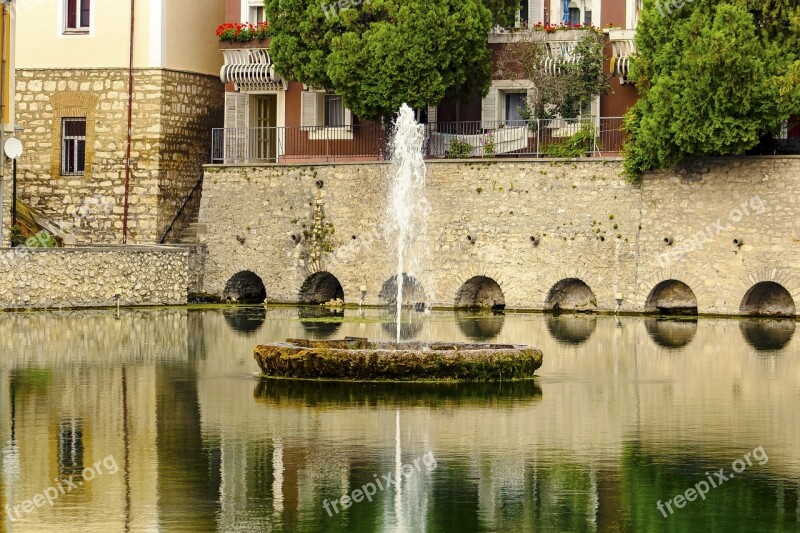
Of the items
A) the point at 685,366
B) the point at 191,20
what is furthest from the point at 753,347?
the point at 191,20

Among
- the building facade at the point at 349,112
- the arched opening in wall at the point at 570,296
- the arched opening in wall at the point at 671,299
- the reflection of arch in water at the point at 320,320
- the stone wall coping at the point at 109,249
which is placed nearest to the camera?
the reflection of arch in water at the point at 320,320

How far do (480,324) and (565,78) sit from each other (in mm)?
7726

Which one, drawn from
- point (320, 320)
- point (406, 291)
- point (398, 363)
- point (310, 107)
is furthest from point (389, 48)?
point (398, 363)

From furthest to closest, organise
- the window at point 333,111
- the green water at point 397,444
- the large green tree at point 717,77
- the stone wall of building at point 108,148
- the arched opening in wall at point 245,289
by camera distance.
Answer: the window at point 333,111 → the stone wall of building at point 108,148 → the arched opening in wall at point 245,289 → the large green tree at point 717,77 → the green water at point 397,444

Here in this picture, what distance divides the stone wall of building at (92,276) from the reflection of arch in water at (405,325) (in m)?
5.20

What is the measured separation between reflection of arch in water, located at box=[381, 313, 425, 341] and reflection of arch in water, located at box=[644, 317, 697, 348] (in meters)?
4.04

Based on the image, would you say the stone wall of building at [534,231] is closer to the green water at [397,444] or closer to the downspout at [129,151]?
the downspout at [129,151]

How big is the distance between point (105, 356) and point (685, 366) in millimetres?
8197

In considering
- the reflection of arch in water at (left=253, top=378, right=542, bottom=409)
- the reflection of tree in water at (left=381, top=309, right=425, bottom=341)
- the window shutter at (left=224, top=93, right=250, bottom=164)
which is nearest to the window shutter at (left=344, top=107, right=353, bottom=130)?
the window shutter at (left=224, top=93, right=250, bottom=164)

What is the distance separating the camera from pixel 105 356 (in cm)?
2619

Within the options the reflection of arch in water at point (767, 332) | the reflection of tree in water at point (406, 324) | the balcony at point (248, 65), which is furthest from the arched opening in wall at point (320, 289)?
the reflection of arch in water at point (767, 332)

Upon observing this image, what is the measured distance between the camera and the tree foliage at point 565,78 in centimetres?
3903

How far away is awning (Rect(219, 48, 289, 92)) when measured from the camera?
42.1 metres

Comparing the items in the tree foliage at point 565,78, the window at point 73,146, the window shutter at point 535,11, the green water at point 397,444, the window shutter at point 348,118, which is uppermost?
the window shutter at point 535,11
